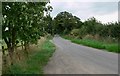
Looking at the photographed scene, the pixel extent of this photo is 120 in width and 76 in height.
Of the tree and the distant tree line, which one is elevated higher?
the tree

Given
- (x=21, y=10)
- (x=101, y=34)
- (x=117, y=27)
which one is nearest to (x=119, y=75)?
(x=21, y=10)

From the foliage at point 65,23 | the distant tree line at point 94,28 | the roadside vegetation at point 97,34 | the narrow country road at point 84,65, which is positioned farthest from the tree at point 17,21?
the foliage at point 65,23

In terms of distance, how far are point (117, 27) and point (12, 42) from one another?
3077cm

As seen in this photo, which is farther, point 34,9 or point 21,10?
point 34,9

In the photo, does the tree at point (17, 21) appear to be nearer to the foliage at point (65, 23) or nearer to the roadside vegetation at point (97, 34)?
the roadside vegetation at point (97, 34)

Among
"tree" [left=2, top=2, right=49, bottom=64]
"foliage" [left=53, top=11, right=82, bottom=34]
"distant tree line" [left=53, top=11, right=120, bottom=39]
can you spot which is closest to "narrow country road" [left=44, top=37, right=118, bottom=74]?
"tree" [left=2, top=2, right=49, bottom=64]

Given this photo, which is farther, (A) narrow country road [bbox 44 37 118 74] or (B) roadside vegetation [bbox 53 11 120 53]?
(B) roadside vegetation [bbox 53 11 120 53]

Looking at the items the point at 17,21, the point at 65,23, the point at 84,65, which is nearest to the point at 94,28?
the point at 84,65

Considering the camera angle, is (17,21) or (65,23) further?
(65,23)

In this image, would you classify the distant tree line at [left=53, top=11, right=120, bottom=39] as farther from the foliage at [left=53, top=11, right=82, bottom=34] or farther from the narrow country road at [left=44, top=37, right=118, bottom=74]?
the narrow country road at [left=44, top=37, right=118, bottom=74]

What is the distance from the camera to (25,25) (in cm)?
1794

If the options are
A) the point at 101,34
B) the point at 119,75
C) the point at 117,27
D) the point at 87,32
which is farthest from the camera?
the point at 87,32

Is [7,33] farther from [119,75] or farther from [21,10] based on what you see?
[119,75]

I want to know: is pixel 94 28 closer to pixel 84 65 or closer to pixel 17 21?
pixel 84 65
